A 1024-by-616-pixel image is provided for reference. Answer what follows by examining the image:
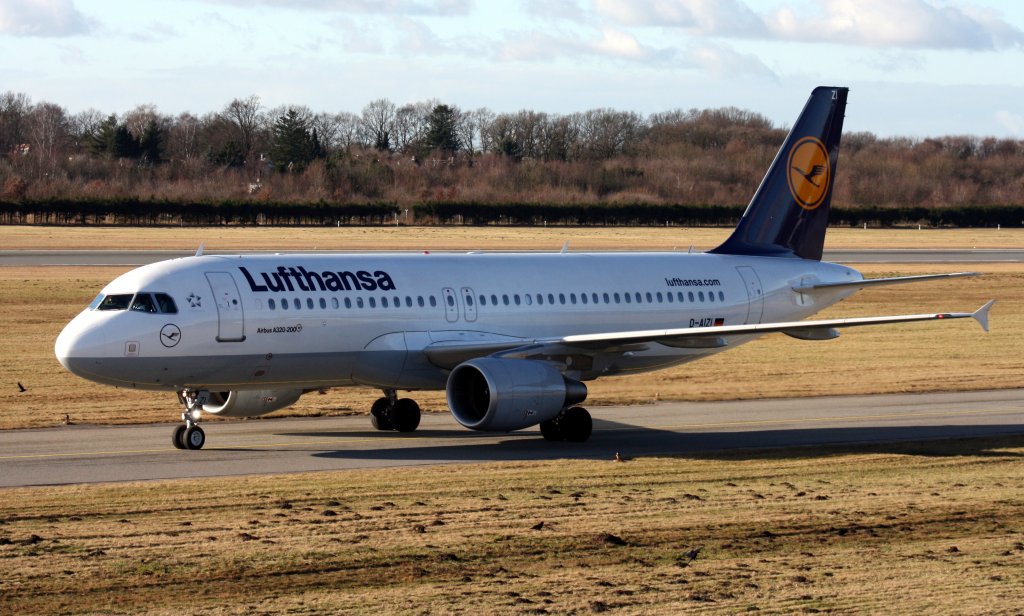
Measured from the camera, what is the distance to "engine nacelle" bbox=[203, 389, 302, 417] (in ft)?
93.6

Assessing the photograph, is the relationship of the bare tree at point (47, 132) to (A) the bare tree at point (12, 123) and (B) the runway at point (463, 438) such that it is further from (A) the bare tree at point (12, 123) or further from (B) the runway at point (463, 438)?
(B) the runway at point (463, 438)

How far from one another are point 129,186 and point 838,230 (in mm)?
75842

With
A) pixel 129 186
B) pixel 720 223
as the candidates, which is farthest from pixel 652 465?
pixel 129 186

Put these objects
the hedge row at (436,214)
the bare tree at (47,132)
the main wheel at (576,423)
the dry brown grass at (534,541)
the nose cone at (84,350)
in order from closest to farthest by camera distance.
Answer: the dry brown grass at (534,541) → the nose cone at (84,350) → the main wheel at (576,423) → the hedge row at (436,214) → the bare tree at (47,132)

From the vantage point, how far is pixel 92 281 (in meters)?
64.1

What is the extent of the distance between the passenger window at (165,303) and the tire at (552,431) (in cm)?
767

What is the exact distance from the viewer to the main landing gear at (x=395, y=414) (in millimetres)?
29469

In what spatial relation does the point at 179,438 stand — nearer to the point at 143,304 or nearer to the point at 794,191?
the point at 143,304

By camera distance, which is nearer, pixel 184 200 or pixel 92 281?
pixel 92 281

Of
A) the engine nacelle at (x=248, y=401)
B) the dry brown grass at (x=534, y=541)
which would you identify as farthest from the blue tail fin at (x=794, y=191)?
the engine nacelle at (x=248, y=401)

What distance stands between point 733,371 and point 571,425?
13.5m

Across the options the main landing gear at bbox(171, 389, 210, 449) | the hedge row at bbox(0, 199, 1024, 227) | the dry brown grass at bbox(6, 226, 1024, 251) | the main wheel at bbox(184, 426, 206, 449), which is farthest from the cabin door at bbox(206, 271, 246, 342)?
the hedge row at bbox(0, 199, 1024, 227)

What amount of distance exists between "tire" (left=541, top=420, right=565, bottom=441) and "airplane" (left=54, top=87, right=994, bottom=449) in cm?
3

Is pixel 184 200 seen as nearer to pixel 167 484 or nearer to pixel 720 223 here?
pixel 720 223
